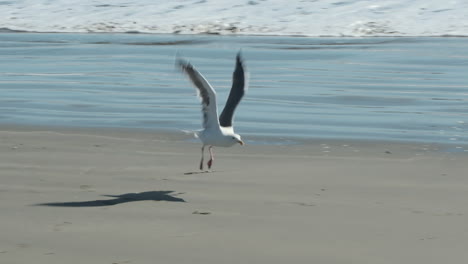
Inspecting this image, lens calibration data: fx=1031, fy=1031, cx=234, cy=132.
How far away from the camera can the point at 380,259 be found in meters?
6.11

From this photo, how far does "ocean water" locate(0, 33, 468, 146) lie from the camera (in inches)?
487

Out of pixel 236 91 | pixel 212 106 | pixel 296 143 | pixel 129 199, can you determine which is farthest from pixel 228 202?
pixel 296 143

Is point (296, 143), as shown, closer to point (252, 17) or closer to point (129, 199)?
point (129, 199)

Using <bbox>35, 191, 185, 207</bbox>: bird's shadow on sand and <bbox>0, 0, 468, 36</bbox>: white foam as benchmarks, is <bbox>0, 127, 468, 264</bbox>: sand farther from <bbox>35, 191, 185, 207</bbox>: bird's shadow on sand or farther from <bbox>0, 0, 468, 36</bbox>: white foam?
<bbox>0, 0, 468, 36</bbox>: white foam

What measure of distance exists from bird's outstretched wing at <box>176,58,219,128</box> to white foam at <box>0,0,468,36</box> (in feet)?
56.9

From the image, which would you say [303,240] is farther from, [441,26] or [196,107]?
[441,26]

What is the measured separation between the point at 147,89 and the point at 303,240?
9616mm

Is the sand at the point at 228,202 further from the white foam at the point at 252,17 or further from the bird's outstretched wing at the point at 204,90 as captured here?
the white foam at the point at 252,17

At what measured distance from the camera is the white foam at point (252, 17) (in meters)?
27.5

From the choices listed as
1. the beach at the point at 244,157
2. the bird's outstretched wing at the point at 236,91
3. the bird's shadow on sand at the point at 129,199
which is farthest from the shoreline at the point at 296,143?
the bird's shadow on sand at the point at 129,199

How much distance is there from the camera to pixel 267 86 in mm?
16234

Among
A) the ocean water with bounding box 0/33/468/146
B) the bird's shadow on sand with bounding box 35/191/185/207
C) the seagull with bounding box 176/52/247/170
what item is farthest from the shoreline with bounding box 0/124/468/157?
the bird's shadow on sand with bounding box 35/191/185/207

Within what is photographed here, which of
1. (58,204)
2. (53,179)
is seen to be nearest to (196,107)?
(53,179)

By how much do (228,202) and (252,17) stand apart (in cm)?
2212
